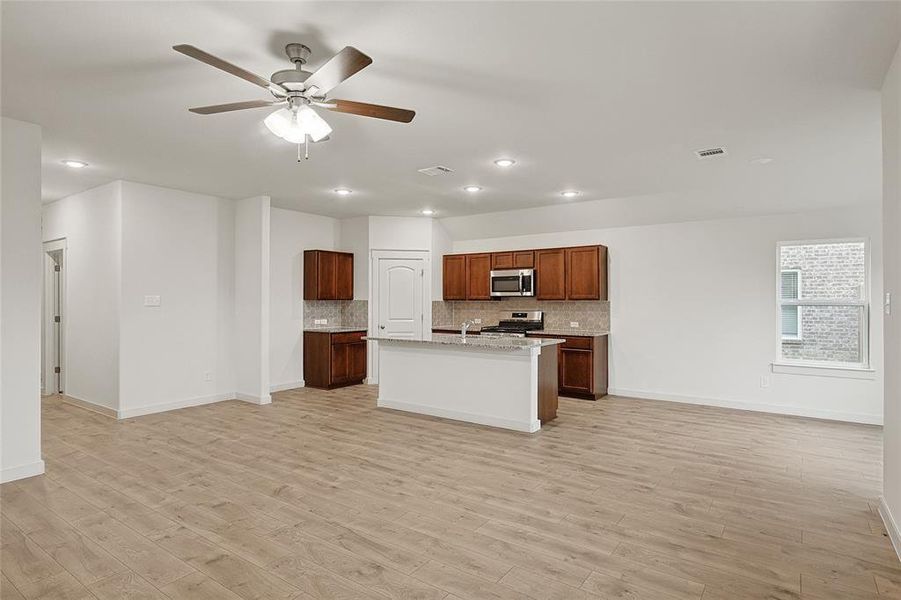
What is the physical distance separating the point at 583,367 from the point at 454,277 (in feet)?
8.59

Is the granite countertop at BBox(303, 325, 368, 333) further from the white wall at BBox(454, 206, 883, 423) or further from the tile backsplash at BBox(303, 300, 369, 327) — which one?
the white wall at BBox(454, 206, 883, 423)

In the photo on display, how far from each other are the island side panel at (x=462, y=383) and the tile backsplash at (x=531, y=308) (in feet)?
7.85

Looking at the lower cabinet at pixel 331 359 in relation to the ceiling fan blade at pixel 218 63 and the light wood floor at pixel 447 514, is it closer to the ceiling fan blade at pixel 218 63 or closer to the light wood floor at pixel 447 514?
the light wood floor at pixel 447 514

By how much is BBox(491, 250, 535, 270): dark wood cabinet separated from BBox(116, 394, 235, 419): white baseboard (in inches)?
168

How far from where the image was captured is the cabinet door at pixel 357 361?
7.80 meters

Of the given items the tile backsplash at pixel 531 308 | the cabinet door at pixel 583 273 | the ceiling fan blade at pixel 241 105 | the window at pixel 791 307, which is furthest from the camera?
the tile backsplash at pixel 531 308

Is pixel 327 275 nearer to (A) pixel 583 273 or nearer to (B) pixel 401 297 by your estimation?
(B) pixel 401 297

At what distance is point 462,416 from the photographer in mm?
5555

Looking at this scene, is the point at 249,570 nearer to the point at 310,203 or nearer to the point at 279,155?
the point at 279,155

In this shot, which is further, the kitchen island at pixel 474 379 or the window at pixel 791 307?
the window at pixel 791 307

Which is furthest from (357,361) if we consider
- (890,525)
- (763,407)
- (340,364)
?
(890,525)

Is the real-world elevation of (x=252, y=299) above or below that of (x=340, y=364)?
above

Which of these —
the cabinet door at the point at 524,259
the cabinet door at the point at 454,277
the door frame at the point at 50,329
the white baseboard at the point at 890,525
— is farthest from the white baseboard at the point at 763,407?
the door frame at the point at 50,329

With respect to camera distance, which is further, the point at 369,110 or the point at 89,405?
the point at 89,405
